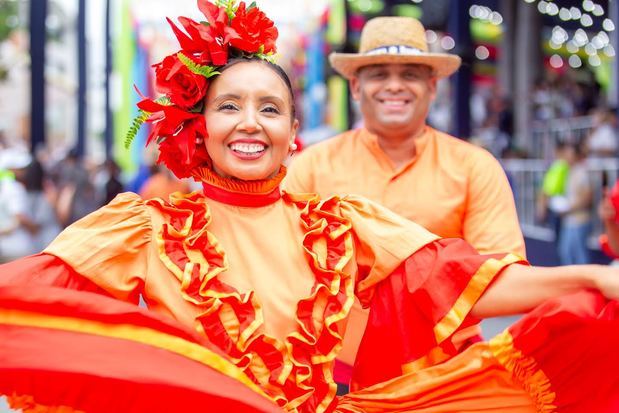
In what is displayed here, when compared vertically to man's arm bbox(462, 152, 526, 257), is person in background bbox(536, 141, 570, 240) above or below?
below

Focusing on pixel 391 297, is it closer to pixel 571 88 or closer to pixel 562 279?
pixel 562 279

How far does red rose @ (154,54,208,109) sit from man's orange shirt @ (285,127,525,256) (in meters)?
1.50

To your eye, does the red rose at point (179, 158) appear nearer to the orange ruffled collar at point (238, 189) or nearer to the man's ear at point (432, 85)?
the orange ruffled collar at point (238, 189)

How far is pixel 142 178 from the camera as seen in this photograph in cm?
1325

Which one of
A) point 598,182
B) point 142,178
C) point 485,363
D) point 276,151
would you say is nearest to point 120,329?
point 276,151

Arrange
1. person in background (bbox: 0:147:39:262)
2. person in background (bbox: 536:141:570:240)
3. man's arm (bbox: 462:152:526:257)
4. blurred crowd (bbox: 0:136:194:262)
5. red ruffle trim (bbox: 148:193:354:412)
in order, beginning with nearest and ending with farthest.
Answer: red ruffle trim (bbox: 148:193:354:412), man's arm (bbox: 462:152:526:257), blurred crowd (bbox: 0:136:194:262), person in background (bbox: 0:147:39:262), person in background (bbox: 536:141:570:240)

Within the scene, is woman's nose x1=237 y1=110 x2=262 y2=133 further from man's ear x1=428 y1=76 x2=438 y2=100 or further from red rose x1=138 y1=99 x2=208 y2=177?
man's ear x1=428 y1=76 x2=438 y2=100

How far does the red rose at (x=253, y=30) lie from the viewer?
308 cm

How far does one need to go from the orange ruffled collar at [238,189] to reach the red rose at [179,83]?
0.23 meters

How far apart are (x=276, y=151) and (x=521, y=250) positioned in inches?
58.2

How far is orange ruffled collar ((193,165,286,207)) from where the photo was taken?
122 inches

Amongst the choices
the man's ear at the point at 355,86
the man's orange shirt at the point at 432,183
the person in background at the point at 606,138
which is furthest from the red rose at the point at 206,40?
the person in background at the point at 606,138


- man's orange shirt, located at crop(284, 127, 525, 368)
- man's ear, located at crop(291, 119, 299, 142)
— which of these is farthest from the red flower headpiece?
man's orange shirt, located at crop(284, 127, 525, 368)

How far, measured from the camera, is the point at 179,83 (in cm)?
307
